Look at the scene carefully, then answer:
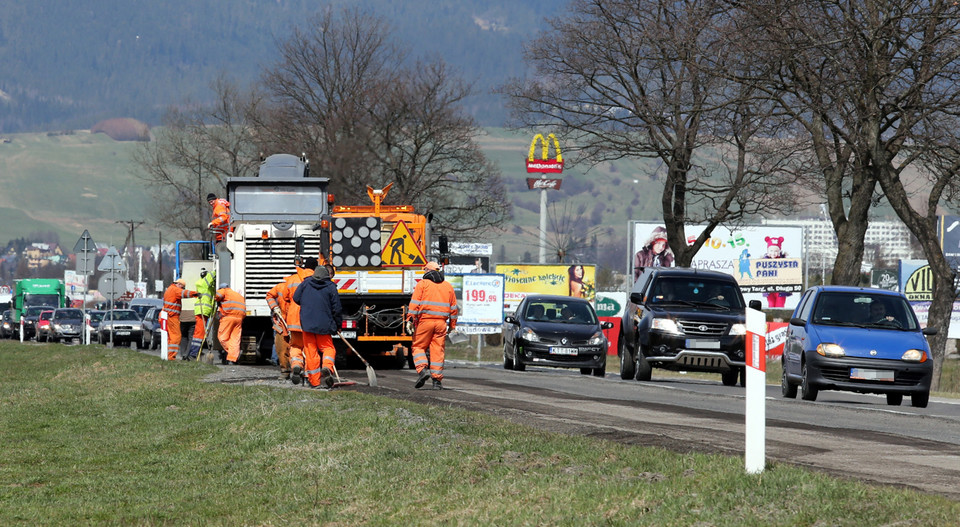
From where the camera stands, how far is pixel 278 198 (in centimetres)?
2580

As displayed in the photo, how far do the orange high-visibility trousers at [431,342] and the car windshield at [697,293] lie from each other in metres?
7.36

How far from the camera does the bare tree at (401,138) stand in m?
57.5

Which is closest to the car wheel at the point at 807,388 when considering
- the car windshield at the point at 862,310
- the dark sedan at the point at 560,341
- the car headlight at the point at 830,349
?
the car headlight at the point at 830,349

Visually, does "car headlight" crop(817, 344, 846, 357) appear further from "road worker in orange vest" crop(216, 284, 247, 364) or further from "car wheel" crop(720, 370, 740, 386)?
"road worker in orange vest" crop(216, 284, 247, 364)

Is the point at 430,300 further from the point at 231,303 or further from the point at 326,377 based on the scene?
the point at 231,303

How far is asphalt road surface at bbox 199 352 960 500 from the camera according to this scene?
35.1ft

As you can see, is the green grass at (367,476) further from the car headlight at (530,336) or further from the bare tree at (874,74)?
the bare tree at (874,74)

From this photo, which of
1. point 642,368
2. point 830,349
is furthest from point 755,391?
point 642,368

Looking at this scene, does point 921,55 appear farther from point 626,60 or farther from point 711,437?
point 711,437

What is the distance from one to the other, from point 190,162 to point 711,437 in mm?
61133

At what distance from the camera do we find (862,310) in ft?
67.8

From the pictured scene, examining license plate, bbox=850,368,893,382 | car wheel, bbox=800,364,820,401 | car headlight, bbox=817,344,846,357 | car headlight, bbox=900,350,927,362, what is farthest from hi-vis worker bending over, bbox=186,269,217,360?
car headlight, bbox=900,350,927,362

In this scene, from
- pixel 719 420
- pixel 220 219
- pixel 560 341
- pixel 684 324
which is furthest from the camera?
pixel 560 341

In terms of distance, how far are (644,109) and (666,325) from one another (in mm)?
13036
